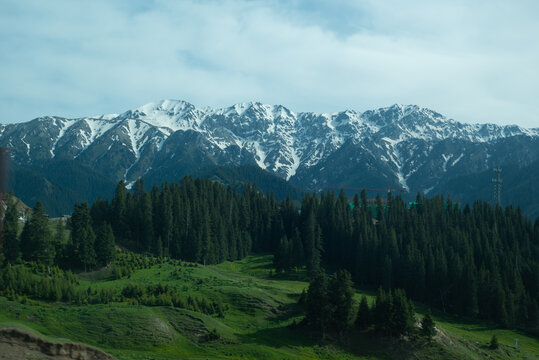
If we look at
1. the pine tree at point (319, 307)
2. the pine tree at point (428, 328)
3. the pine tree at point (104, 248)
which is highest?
the pine tree at point (104, 248)

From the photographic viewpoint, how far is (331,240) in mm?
150750

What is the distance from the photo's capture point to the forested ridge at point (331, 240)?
97188 mm

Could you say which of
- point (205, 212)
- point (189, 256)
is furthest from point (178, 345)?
point (205, 212)

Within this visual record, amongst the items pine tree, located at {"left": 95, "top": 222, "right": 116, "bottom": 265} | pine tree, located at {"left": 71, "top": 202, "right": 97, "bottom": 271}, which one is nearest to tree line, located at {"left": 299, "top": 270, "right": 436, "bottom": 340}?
pine tree, located at {"left": 95, "top": 222, "right": 116, "bottom": 265}

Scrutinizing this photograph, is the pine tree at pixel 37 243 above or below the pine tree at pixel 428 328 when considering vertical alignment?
above

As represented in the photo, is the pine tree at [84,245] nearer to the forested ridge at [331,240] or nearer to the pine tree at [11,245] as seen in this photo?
the forested ridge at [331,240]

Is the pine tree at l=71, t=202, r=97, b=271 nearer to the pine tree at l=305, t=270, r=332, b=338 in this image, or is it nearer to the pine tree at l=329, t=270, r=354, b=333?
the pine tree at l=305, t=270, r=332, b=338

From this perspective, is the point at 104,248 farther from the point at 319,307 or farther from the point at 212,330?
the point at 319,307

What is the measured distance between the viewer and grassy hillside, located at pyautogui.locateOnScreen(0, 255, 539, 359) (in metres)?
56.0

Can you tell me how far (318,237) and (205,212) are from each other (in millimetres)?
32347

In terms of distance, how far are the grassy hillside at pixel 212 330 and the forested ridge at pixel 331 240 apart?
11.8 meters

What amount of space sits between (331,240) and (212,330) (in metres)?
92.0

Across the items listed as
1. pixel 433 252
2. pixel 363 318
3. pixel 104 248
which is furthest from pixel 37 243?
pixel 433 252

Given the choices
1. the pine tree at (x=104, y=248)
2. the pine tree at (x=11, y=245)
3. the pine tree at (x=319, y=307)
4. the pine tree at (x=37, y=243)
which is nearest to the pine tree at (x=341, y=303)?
the pine tree at (x=319, y=307)
